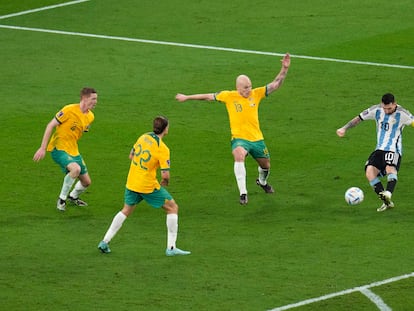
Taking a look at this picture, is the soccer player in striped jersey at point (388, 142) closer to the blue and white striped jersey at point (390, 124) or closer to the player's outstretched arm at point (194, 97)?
the blue and white striped jersey at point (390, 124)

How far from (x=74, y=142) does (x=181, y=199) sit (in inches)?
81.8

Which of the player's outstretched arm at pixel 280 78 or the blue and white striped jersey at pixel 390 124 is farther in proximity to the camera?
the player's outstretched arm at pixel 280 78

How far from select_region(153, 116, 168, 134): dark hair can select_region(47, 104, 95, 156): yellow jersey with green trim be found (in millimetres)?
2872

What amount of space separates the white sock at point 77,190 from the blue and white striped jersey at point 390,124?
16.1 ft

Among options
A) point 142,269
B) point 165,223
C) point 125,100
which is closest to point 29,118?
point 125,100

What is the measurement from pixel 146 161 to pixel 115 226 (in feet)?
3.46

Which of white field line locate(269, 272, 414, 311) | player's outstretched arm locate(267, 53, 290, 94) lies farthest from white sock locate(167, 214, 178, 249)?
player's outstretched arm locate(267, 53, 290, 94)

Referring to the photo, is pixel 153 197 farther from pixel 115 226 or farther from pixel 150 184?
pixel 115 226

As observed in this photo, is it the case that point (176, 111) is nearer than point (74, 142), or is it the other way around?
point (74, 142)

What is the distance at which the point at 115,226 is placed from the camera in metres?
19.2

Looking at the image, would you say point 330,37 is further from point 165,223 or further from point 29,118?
point 165,223

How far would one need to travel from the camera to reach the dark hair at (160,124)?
19016 mm

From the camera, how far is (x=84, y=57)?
31938 mm

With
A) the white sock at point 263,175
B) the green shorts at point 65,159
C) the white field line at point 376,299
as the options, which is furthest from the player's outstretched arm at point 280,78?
the white field line at point 376,299
